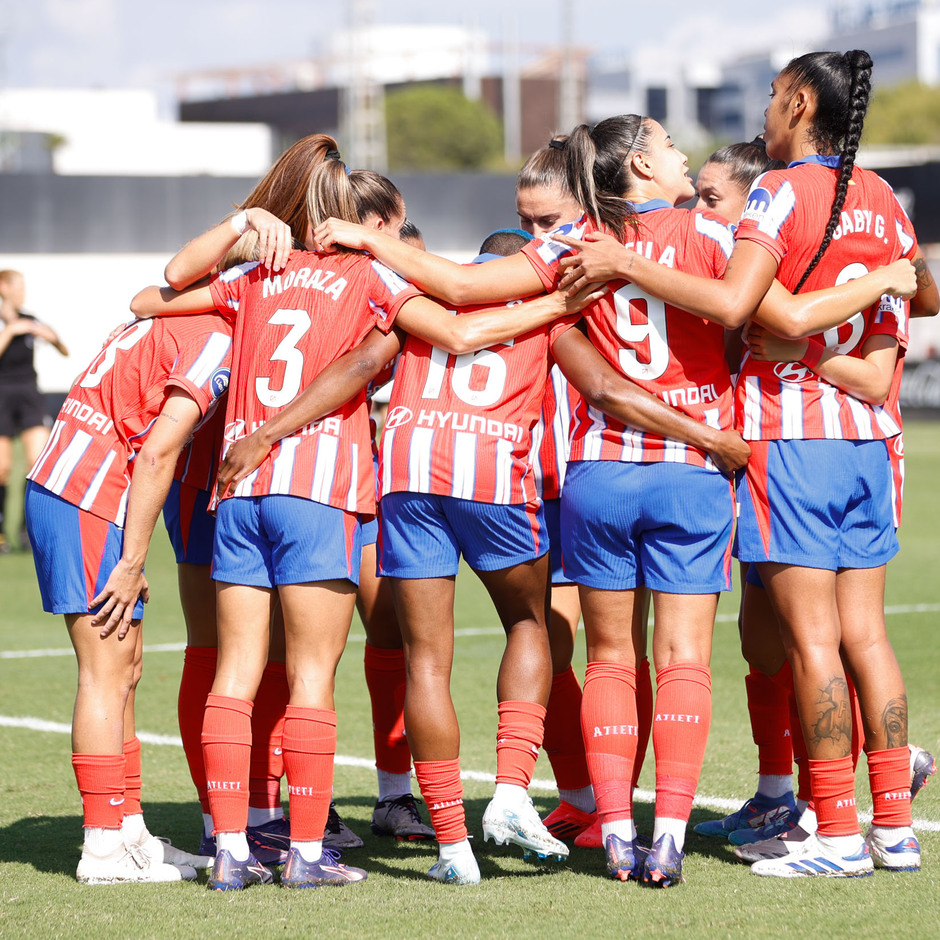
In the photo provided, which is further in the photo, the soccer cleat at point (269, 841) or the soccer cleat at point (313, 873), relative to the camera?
the soccer cleat at point (269, 841)

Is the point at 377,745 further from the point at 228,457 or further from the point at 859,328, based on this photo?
the point at 859,328

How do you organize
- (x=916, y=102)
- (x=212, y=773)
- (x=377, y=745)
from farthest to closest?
(x=916, y=102)
(x=377, y=745)
(x=212, y=773)

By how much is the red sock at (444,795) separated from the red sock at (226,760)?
19.7 inches

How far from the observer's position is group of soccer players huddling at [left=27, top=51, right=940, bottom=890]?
12.1 ft

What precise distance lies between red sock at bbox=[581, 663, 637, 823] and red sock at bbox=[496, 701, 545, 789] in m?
0.16

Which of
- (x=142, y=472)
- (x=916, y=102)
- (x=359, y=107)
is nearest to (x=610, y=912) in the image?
(x=142, y=472)

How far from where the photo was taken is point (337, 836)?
4.35m

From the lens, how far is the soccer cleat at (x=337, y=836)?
4.32 meters

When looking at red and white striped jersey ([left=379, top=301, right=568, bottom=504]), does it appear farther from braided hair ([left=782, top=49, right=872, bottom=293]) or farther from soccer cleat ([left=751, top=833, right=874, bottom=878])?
soccer cleat ([left=751, top=833, right=874, bottom=878])

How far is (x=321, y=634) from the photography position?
146 inches

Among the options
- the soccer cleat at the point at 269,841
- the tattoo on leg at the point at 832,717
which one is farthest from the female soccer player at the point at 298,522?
the tattoo on leg at the point at 832,717

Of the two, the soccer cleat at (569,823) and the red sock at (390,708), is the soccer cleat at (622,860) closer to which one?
the soccer cleat at (569,823)

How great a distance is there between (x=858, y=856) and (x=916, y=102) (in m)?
94.6

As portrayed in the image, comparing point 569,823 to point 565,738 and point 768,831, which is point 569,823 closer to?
point 565,738
